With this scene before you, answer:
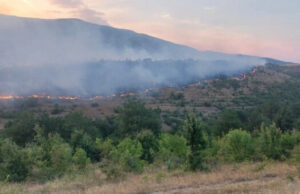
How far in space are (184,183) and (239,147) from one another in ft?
19.3

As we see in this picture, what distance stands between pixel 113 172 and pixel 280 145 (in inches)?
344

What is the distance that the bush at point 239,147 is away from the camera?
14297 mm

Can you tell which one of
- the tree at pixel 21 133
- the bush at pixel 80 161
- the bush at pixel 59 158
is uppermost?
the bush at pixel 59 158

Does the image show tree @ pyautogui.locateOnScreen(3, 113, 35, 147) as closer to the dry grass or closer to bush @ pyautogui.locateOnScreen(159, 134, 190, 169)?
bush @ pyautogui.locateOnScreen(159, 134, 190, 169)

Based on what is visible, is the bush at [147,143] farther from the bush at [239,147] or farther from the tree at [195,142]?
the tree at [195,142]

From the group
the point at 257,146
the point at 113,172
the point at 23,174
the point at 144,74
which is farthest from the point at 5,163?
A: the point at 144,74

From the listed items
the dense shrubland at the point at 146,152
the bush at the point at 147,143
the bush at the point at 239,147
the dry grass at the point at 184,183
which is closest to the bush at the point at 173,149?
the dense shrubland at the point at 146,152

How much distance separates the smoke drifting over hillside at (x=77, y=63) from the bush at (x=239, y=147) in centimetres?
5347

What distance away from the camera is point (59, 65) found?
7181 cm

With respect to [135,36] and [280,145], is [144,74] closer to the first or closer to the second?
[135,36]

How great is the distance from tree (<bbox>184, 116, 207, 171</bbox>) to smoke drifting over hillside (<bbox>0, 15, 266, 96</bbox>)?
5405cm

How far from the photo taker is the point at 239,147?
1444 cm

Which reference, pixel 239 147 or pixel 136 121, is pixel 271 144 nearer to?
pixel 239 147

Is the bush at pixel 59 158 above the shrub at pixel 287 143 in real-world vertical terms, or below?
below
